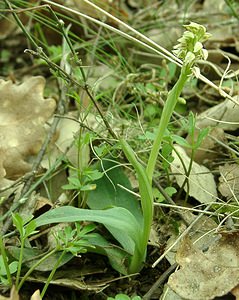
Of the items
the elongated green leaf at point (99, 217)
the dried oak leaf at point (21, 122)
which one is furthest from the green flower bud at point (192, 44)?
the dried oak leaf at point (21, 122)

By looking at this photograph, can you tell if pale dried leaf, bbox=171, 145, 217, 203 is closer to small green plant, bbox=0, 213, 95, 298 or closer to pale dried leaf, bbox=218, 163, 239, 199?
pale dried leaf, bbox=218, 163, 239, 199

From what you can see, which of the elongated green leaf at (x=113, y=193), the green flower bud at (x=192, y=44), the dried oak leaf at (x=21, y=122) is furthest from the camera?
the dried oak leaf at (x=21, y=122)

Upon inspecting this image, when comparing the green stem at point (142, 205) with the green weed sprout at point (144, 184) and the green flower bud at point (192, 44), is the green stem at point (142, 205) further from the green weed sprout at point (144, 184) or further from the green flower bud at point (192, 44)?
the green flower bud at point (192, 44)

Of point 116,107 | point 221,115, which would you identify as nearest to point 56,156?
point 116,107

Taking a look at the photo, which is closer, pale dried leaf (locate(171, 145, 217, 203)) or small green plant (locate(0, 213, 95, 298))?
small green plant (locate(0, 213, 95, 298))

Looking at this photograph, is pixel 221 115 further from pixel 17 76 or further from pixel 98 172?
pixel 17 76

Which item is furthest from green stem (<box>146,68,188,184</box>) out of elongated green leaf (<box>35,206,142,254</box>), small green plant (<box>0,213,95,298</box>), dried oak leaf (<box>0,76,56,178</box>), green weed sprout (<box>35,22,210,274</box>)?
dried oak leaf (<box>0,76,56,178</box>)

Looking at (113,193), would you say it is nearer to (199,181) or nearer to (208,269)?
(199,181)
